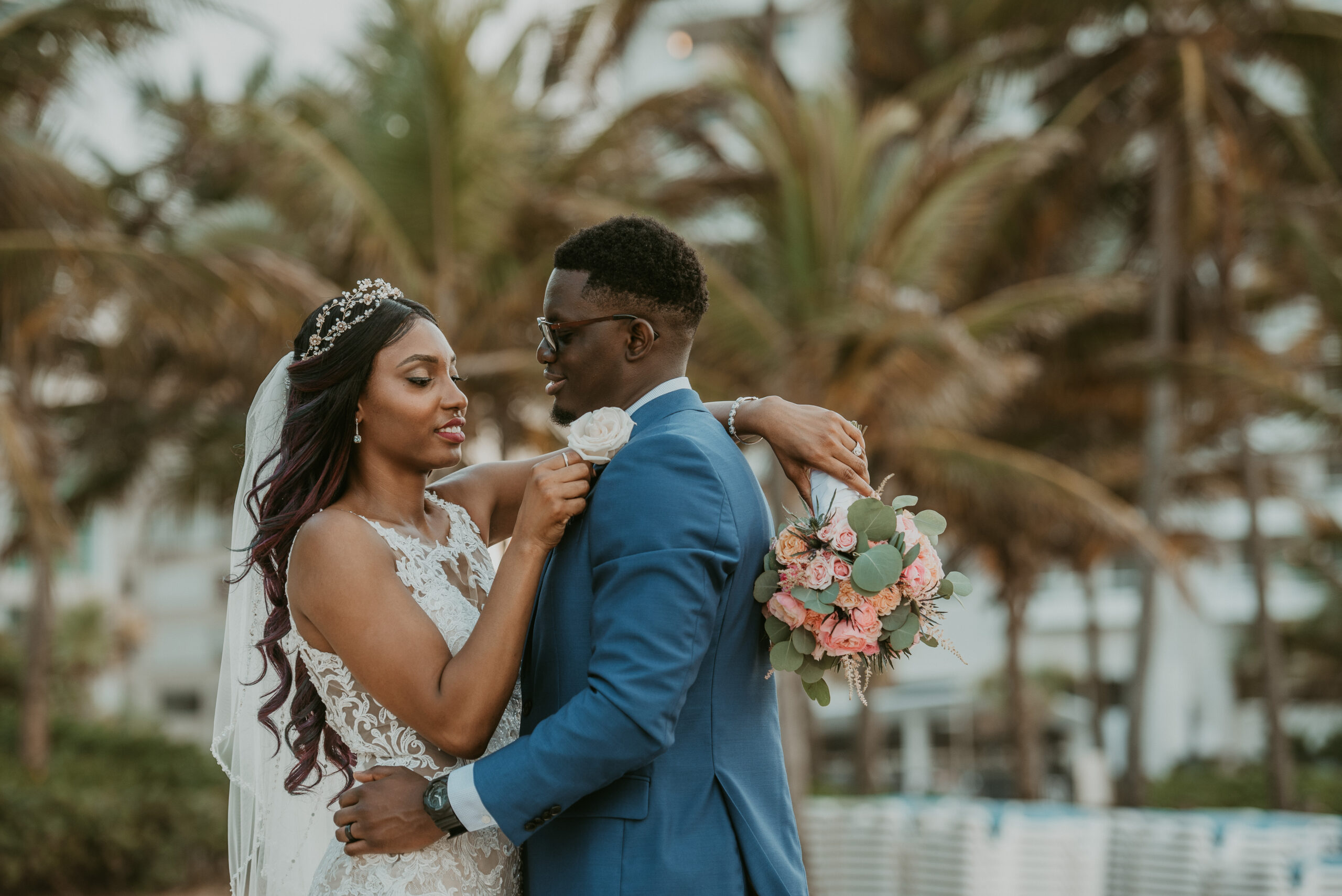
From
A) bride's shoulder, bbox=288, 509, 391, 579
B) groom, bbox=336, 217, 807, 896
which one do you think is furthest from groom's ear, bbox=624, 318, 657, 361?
bride's shoulder, bbox=288, 509, 391, 579

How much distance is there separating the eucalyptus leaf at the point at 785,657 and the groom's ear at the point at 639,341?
2.36ft

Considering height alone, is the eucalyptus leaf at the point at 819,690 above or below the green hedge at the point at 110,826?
above

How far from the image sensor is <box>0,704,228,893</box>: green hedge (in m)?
12.0

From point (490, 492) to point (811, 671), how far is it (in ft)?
4.25

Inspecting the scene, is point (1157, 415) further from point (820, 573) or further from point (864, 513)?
point (820, 573)

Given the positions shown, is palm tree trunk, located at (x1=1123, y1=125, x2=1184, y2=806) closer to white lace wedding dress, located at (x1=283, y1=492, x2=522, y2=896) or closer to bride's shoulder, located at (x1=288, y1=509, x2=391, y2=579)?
white lace wedding dress, located at (x1=283, y1=492, x2=522, y2=896)

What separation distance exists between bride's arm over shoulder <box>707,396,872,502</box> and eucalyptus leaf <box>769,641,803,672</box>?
1.41 feet

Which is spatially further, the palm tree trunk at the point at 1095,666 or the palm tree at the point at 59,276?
the palm tree trunk at the point at 1095,666

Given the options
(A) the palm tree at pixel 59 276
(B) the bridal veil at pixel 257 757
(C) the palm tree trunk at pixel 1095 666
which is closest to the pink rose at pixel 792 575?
(B) the bridal veil at pixel 257 757

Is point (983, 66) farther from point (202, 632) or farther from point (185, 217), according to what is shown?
point (202, 632)

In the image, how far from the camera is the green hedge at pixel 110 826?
39.3 ft

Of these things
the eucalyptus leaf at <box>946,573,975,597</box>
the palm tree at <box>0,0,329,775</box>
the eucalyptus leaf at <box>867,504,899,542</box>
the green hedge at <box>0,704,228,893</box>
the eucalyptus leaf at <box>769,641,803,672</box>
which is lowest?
the green hedge at <box>0,704,228,893</box>

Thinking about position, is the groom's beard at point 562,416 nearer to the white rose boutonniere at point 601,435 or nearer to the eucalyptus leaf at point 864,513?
the white rose boutonniere at point 601,435

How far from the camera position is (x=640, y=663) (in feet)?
8.25
